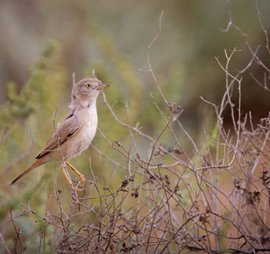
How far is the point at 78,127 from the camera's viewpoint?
5754 mm

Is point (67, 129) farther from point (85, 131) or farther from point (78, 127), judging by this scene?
point (85, 131)

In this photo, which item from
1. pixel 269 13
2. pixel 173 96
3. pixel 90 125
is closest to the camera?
pixel 90 125

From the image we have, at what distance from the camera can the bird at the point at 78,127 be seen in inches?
225

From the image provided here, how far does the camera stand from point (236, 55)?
13797mm

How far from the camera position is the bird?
5.71 meters

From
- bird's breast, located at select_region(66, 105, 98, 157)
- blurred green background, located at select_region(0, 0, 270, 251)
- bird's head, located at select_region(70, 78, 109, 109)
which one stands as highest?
blurred green background, located at select_region(0, 0, 270, 251)

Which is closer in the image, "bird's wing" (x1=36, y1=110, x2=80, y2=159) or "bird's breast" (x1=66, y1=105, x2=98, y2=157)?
"bird's breast" (x1=66, y1=105, x2=98, y2=157)

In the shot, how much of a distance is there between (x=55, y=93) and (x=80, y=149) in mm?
3007

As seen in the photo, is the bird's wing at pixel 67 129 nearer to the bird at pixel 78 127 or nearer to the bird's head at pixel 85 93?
the bird at pixel 78 127

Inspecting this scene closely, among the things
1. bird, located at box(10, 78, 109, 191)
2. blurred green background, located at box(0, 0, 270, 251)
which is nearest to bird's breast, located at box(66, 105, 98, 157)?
bird, located at box(10, 78, 109, 191)

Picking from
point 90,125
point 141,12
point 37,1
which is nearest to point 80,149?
point 90,125

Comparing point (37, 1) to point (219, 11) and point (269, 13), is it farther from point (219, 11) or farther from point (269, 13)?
point (269, 13)

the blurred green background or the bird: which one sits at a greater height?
the blurred green background

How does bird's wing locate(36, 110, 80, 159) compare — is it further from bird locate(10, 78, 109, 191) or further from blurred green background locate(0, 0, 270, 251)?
blurred green background locate(0, 0, 270, 251)
